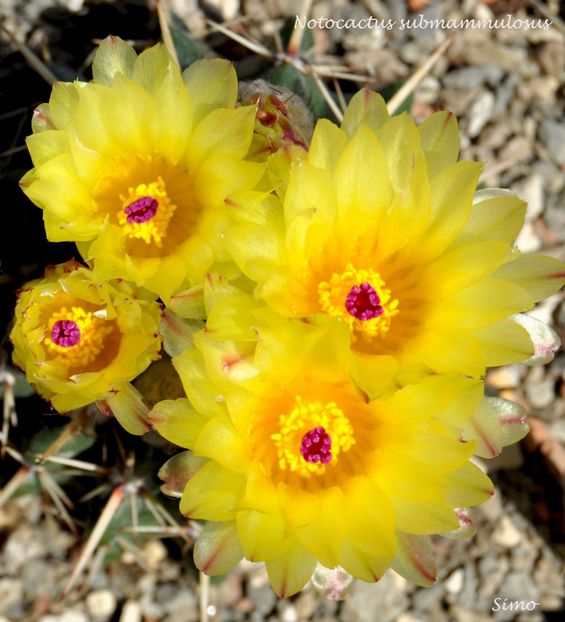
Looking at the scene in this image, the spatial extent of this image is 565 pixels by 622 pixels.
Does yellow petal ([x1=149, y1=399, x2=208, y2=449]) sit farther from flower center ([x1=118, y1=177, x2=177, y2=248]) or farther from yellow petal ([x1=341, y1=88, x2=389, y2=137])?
yellow petal ([x1=341, y1=88, x2=389, y2=137])

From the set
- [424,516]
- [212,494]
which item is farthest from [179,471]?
[424,516]

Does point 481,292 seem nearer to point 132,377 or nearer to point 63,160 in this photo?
point 132,377

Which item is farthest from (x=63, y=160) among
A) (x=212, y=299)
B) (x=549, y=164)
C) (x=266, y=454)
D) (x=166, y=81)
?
(x=549, y=164)

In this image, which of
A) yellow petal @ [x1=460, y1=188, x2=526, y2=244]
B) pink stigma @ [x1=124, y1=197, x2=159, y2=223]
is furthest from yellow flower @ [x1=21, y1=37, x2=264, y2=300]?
yellow petal @ [x1=460, y1=188, x2=526, y2=244]

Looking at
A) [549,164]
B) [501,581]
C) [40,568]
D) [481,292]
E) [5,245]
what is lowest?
[501,581]

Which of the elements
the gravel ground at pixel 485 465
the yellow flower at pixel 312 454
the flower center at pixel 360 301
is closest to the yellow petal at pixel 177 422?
the yellow flower at pixel 312 454

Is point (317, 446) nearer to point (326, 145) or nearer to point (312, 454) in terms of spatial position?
point (312, 454)
